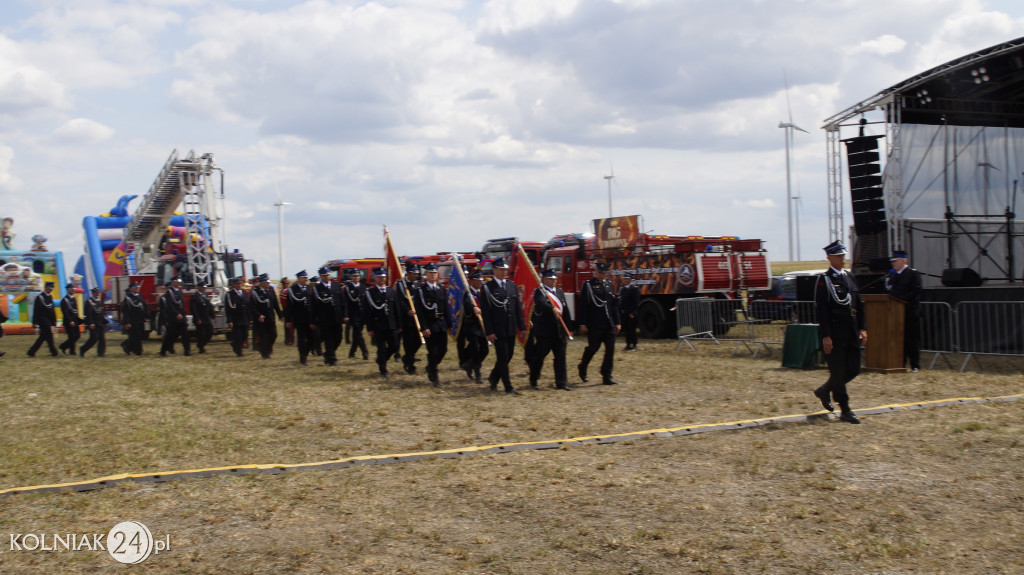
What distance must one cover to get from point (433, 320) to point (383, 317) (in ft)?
3.47

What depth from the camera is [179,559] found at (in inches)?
183

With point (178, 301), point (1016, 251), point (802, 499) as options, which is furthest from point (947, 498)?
point (178, 301)

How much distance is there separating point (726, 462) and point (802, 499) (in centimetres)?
112

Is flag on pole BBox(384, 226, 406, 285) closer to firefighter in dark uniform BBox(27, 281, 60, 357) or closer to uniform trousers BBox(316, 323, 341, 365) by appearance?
uniform trousers BBox(316, 323, 341, 365)

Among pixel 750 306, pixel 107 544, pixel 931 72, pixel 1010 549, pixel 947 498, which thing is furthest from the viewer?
pixel 750 306

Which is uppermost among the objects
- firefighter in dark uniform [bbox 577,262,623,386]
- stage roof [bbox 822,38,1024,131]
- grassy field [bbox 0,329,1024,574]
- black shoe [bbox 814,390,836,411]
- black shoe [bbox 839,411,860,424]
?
stage roof [bbox 822,38,1024,131]

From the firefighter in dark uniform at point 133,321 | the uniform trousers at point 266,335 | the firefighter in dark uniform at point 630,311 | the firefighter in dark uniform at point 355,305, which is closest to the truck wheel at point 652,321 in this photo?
the firefighter in dark uniform at point 630,311

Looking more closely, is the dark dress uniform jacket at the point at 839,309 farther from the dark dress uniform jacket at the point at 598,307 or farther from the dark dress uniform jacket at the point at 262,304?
the dark dress uniform jacket at the point at 262,304

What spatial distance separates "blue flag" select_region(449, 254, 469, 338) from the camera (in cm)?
1225

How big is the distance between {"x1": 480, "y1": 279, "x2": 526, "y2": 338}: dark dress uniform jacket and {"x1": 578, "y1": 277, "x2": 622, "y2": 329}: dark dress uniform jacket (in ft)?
3.66

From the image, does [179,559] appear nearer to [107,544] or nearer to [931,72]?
[107,544]

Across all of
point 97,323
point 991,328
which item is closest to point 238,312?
point 97,323

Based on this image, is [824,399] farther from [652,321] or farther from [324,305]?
[652,321]

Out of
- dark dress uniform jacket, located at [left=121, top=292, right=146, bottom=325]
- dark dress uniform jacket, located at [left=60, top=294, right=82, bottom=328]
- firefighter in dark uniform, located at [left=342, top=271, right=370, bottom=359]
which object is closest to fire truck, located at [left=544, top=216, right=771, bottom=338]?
firefighter in dark uniform, located at [left=342, top=271, right=370, bottom=359]
